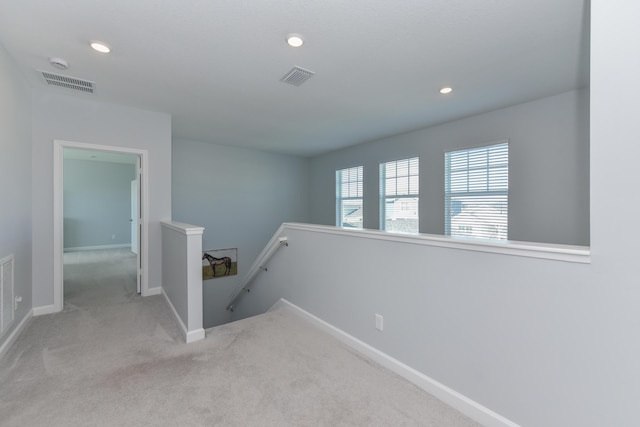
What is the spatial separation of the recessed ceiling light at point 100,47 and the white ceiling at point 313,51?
72 mm

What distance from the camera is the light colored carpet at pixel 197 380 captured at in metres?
1.69

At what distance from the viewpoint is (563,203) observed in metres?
3.13

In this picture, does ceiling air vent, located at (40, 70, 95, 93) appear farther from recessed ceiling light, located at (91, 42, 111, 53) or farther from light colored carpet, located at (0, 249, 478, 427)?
light colored carpet, located at (0, 249, 478, 427)

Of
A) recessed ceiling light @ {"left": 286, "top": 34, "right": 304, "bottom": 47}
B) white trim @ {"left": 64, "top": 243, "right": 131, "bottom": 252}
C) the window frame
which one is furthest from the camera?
white trim @ {"left": 64, "top": 243, "right": 131, "bottom": 252}

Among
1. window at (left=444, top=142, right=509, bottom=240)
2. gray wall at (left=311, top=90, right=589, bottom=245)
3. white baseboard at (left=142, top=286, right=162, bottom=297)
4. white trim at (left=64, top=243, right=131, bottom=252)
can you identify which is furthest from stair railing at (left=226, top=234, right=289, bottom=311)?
white trim at (left=64, top=243, right=131, bottom=252)

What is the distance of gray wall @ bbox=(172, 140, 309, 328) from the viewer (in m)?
5.61

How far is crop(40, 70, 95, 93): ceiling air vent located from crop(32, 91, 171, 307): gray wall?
1.19ft

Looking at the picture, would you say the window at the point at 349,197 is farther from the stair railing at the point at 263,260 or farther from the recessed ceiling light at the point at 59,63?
the recessed ceiling light at the point at 59,63

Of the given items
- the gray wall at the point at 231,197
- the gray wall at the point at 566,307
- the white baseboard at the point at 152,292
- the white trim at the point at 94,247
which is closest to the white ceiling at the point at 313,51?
the gray wall at the point at 566,307

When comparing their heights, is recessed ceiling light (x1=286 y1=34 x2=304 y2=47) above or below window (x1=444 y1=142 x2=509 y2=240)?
above

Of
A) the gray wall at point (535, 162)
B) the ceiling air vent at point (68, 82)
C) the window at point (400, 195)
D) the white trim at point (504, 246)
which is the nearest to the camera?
the white trim at point (504, 246)

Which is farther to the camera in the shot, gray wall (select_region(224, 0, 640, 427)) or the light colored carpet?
the light colored carpet

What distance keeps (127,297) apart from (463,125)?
17.2 ft

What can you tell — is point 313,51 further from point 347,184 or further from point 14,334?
point 347,184
